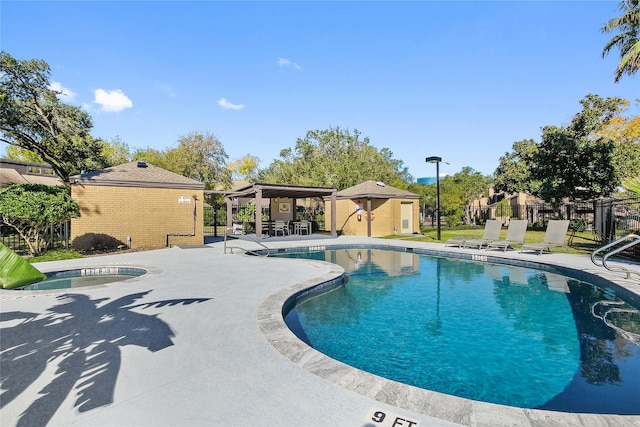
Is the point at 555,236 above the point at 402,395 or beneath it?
above

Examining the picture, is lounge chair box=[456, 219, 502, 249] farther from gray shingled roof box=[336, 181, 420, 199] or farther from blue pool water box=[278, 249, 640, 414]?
gray shingled roof box=[336, 181, 420, 199]

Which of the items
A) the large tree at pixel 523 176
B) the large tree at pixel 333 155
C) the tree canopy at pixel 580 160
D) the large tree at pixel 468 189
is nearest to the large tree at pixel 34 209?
the large tree at pixel 333 155

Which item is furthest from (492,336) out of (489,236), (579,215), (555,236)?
(579,215)

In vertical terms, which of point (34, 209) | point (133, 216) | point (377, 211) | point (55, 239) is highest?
point (377, 211)

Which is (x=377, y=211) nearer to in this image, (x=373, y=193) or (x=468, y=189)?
(x=373, y=193)

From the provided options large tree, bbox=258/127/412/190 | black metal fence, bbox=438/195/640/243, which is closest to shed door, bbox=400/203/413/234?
black metal fence, bbox=438/195/640/243

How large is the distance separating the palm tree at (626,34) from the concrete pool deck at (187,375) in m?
16.3

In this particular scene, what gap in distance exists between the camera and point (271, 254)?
1399cm

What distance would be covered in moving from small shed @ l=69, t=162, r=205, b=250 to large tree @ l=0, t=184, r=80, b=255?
3.74ft

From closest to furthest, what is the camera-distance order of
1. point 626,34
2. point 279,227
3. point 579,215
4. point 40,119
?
point 626,34, point 40,119, point 279,227, point 579,215

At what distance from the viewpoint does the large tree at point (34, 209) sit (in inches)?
415

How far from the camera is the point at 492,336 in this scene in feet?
17.3

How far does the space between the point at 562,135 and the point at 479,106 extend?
660 centimetres

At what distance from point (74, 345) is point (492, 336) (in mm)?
5815
